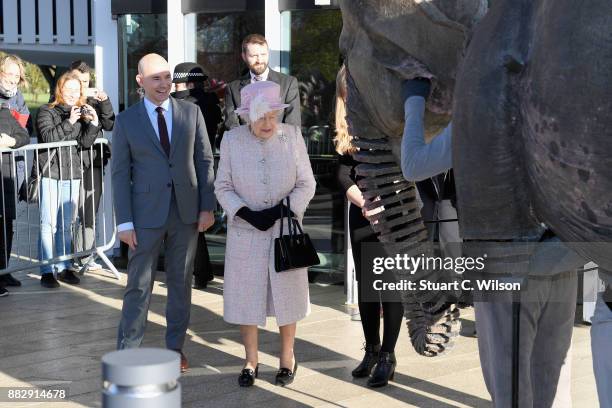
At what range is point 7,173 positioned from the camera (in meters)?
9.80

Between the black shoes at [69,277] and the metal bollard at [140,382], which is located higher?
the metal bollard at [140,382]

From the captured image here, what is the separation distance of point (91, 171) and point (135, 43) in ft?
4.76

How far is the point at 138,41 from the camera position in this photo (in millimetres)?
10797

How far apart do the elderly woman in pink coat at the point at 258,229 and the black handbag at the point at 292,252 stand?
78 millimetres

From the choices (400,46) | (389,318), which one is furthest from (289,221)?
(400,46)

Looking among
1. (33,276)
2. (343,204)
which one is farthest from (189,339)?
(33,276)

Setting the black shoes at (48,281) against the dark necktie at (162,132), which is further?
the black shoes at (48,281)

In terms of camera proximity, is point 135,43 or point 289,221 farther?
point 135,43

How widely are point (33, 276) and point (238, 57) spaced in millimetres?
3103

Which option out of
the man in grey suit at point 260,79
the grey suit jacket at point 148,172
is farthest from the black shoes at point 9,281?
the grey suit jacket at point 148,172

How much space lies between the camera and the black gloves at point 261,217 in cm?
659

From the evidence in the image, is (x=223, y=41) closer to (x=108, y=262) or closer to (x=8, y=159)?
(x=8, y=159)

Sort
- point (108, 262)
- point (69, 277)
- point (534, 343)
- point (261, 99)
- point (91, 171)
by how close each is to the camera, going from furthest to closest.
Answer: point (108, 262) → point (91, 171) → point (69, 277) → point (261, 99) → point (534, 343)

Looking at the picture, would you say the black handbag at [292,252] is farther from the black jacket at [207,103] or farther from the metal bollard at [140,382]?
the metal bollard at [140,382]
